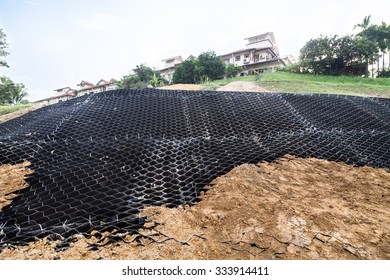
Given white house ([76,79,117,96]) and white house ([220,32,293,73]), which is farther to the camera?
white house ([76,79,117,96])

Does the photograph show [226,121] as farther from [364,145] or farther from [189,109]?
[364,145]

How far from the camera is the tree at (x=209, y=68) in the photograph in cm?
1769

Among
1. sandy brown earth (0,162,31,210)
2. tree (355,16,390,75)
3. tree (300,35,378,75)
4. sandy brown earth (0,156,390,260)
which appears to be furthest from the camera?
tree (355,16,390,75)

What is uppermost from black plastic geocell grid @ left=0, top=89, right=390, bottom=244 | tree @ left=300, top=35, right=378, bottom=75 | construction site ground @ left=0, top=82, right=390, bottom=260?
tree @ left=300, top=35, right=378, bottom=75

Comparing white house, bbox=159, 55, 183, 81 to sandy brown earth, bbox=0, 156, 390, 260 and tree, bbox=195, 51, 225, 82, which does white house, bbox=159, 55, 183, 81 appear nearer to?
tree, bbox=195, 51, 225, 82

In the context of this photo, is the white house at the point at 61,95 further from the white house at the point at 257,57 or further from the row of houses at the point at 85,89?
the white house at the point at 257,57

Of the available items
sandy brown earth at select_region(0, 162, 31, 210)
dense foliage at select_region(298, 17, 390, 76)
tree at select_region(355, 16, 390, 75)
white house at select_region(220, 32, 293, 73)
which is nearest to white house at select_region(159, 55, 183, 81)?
white house at select_region(220, 32, 293, 73)

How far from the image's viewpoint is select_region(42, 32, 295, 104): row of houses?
2194 centimetres

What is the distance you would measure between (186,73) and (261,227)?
18.0 meters

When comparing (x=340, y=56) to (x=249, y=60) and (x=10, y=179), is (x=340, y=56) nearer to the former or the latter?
(x=249, y=60)

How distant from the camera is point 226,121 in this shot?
3037 millimetres

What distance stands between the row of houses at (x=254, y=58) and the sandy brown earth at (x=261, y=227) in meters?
18.2

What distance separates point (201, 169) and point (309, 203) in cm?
85
